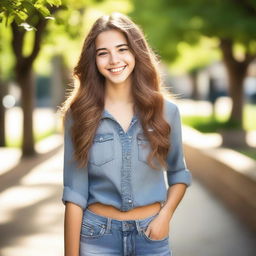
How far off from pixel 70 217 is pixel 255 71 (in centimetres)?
7163

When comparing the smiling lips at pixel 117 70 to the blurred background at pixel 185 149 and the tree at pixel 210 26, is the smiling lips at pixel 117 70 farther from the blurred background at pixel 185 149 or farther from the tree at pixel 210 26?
the tree at pixel 210 26

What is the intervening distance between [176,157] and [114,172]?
Answer: 0.38m

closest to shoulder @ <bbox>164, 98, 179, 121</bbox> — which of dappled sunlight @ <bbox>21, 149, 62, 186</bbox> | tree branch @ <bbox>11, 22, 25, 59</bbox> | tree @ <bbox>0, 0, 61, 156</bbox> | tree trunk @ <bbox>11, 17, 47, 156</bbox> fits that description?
tree @ <bbox>0, 0, 61, 156</bbox>

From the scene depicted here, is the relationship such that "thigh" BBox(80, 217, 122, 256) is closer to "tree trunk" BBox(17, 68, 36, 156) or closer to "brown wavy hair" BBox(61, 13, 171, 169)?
"brown wavy hair" BBox(61, 13, 171, 169)

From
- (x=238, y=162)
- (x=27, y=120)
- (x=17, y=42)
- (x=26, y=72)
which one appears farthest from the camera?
(x=27, y=120)

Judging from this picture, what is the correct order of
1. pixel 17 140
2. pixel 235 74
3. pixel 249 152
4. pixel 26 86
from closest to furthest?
pixel 26 86
pixel 249 152
pixel 235 74
pixel 17 140

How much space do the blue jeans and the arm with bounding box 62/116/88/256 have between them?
46mm

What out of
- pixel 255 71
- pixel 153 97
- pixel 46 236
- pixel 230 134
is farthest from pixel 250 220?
pixel 255 71

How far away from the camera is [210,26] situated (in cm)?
1719

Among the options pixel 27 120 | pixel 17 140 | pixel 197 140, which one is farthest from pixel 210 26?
pixel 17 140

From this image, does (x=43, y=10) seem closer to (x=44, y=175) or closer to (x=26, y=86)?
(x=44, y=175)

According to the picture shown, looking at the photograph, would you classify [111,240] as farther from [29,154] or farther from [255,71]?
[255,71]

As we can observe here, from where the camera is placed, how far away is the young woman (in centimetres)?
305

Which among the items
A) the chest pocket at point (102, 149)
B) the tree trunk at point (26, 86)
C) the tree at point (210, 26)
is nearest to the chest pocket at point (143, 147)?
the chest pocket at point (102, 149)
